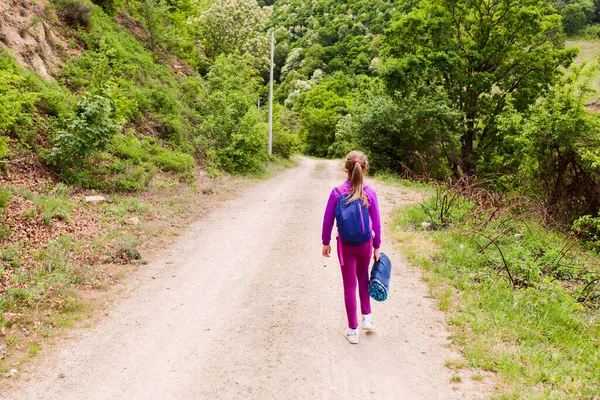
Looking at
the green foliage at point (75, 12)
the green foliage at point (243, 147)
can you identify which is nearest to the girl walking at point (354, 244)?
the green foliage at point (243, 147)

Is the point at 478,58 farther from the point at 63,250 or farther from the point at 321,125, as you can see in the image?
the point at 321,125

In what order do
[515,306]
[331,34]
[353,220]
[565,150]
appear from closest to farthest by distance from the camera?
1. [353,220]
2. [515,306]
3. [565,150]
4. [331,34]

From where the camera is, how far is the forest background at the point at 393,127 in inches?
250

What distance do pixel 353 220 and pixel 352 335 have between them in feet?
4.58

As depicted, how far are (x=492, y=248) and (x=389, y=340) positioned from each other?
423cm

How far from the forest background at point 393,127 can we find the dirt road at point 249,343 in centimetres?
68

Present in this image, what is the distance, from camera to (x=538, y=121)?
12.4 m

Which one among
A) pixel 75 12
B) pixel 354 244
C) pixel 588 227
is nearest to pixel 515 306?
pixel 354 244

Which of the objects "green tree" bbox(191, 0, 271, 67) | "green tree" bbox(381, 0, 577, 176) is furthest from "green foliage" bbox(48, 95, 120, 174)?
"green tree" bbox(191, 0, 271, 67)

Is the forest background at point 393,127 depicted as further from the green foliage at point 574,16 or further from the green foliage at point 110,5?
the green foliage at point 574,16

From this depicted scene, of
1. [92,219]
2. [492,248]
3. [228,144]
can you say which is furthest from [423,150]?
[92,219]

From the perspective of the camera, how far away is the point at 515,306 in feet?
17.6

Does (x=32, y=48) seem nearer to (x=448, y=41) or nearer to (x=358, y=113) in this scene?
(x=358, y=113)

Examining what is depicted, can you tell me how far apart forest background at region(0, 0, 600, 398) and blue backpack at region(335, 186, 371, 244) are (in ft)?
5.87
